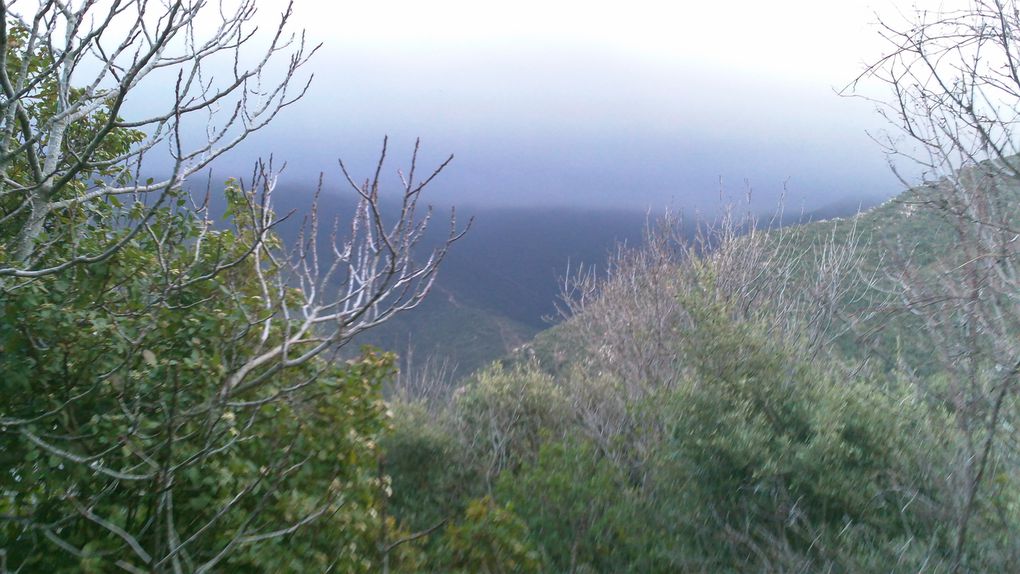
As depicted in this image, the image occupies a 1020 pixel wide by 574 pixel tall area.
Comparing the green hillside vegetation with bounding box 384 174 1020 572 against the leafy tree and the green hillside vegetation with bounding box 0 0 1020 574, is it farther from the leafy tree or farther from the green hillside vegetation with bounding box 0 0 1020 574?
the leafy tree

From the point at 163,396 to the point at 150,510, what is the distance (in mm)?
676

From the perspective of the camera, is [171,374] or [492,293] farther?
[492,293]

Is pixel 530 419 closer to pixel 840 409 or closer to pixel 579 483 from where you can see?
pixel 579 483

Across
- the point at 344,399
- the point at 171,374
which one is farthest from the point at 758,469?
the point at 171,374

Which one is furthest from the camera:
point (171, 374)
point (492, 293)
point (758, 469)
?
point (492, 293)

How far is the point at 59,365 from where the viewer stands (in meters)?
4.94

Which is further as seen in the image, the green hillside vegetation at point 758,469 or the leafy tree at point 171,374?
the green hillside vegetation at point 758,469

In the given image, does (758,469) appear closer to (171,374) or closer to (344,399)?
(344,399)

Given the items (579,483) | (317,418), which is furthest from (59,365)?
(579,483)

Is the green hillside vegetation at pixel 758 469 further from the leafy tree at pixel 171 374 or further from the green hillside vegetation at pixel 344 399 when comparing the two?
the leafy tree at pixel 171 374

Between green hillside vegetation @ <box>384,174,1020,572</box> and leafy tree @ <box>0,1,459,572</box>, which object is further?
green hillside vegetation @ <box>384,174,1020,572</box>

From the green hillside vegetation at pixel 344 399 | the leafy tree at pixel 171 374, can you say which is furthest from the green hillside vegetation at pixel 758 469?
the leafy tree at pixel 171 374

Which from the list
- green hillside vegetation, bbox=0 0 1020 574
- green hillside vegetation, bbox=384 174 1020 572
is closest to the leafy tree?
green hillside vegetation, bbox=0 0 1020 574

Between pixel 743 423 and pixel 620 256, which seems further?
pixel 620 256
